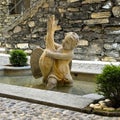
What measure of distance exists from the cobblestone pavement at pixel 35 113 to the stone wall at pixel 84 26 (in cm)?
550

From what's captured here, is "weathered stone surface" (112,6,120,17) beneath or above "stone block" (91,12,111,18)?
above

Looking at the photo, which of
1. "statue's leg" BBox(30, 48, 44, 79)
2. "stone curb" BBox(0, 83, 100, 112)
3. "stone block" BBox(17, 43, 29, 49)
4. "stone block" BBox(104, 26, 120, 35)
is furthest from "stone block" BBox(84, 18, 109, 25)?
"stone curb" BBox(0, 83, 100, 112)

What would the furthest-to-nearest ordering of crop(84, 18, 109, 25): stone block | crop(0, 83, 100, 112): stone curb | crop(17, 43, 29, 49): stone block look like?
crop(17, 43, 29, 49): stone block < crop(84, 18, 109, 25): stone block < crop(0, 83, 100, 112): stone curb

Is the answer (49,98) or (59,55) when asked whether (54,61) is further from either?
(49,98)

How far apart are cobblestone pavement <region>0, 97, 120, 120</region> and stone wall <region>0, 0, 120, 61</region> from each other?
5.50 metres

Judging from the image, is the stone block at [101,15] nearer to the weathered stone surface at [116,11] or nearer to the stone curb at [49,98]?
the weathered stone surface at [116,11]

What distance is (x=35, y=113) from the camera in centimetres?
325

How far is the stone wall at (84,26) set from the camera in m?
8.84

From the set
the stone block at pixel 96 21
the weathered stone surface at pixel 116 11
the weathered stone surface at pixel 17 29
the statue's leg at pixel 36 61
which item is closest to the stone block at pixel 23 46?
the weathered stone surface at pixel 17 29

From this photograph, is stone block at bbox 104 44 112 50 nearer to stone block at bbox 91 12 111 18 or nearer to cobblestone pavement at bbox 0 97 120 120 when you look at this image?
stone block at bbox 91 12 111 18

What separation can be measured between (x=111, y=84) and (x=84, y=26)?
6049 millimetres

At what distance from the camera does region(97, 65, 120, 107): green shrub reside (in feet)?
11.1

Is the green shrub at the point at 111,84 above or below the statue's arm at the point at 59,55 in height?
below

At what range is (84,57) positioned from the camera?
9.19 metres
